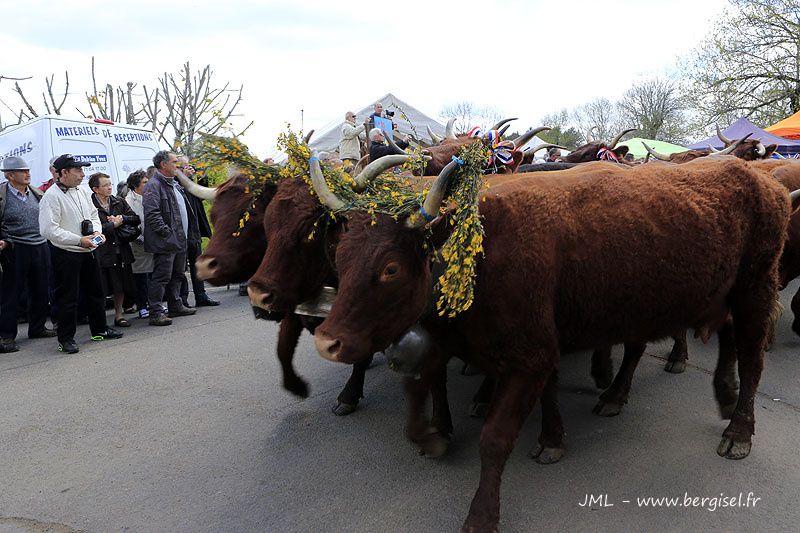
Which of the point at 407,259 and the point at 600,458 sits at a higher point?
the point at 407,259

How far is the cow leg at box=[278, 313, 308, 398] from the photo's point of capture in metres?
4.14

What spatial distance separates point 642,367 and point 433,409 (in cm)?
246

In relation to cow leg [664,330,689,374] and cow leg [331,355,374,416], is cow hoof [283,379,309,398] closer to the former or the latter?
cow leg [331,355,374,416]

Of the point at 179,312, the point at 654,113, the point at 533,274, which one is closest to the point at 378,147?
the point at 533,274

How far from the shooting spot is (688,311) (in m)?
3.38

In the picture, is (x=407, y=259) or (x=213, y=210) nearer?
(x=407, y=259)

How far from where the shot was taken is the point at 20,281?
6.64m

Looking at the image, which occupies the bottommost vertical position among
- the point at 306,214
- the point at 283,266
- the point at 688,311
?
the point at 688,311

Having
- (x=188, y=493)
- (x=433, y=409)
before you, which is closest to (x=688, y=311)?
(x=433, y=409)

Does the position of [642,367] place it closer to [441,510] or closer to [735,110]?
[441,510]

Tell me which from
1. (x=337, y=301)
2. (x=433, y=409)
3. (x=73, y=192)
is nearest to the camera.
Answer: (x=337, y=301)

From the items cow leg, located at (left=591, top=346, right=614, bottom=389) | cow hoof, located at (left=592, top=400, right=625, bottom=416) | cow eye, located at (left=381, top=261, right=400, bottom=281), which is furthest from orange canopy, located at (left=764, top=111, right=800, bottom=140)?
cow eye, located at (left=381, top=261, right=400, bottom=281)

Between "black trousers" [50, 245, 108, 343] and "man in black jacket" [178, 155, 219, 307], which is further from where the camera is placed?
"man in black jacket" [178, 155, 219, 307]

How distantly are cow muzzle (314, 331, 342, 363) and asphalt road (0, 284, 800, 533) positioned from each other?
3.41ft
